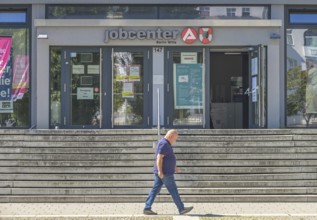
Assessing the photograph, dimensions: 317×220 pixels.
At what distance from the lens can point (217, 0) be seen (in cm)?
1591

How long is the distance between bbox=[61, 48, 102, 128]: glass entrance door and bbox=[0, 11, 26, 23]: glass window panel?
1590 mm

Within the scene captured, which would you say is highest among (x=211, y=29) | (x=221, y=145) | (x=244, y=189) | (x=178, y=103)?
(x=211, y=29)

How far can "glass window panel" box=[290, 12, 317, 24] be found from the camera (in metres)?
16.2

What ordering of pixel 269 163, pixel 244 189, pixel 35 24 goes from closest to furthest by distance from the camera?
pixel 244 189 → pixel 269 163 → pixel 35 24

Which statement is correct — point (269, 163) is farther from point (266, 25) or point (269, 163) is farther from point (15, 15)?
point (15, 15)

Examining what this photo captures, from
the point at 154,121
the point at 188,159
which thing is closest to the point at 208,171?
the point at 188,159

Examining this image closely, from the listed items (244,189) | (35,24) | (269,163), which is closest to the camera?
(244,189)

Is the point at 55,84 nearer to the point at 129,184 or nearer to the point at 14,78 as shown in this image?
the point at 14,78

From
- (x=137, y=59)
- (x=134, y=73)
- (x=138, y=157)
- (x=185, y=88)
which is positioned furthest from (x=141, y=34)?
(x=138, y=157)

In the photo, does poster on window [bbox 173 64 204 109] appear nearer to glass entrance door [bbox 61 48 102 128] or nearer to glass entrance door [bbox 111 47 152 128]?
glass entrance door [bbox 111 47 152 128]

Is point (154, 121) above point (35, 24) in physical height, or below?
below

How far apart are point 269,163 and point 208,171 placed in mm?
1429

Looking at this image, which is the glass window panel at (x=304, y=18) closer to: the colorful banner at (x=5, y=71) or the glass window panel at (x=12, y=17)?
the glass window panel at (x=12, y=17)

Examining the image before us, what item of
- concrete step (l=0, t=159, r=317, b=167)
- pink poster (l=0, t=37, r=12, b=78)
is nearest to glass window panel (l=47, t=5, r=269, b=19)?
pink poster (l=0, t=37, r=12, b=78)
